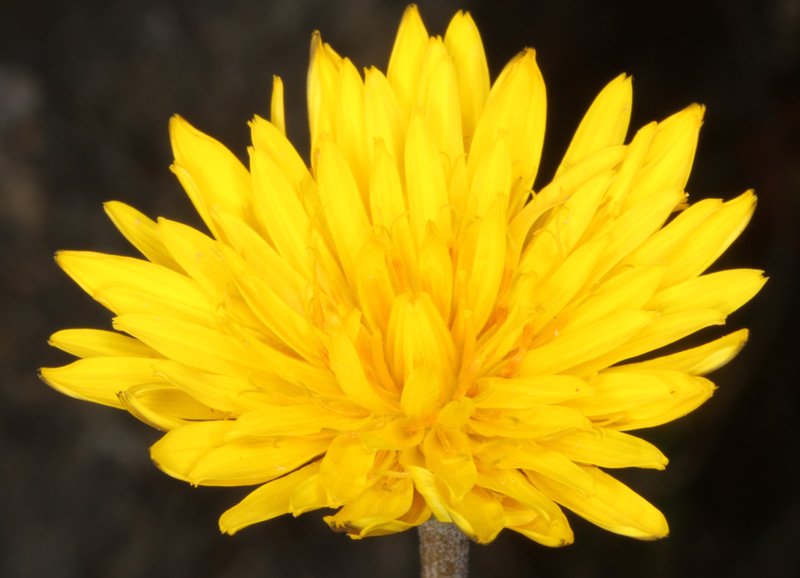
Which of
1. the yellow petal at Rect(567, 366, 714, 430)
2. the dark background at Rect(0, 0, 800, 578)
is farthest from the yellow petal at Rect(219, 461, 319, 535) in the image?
the dark background at Rect(0, 0, 800, 578)

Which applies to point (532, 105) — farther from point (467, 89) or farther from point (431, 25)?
point (431, 25)

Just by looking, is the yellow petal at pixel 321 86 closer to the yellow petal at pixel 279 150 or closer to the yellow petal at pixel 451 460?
the yellow petal at pixel 279 150

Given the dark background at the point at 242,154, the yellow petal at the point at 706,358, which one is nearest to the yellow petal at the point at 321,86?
the yellow petal at the point at 706,358

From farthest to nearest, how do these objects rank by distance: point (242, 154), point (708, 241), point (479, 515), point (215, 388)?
point (242, 154) < point (708, 241) < point (215, 388) < point (479, 515)

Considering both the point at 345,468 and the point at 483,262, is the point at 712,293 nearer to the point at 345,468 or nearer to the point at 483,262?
the point at 483,262

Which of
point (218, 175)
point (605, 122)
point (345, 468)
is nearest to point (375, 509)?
point (345, 468)

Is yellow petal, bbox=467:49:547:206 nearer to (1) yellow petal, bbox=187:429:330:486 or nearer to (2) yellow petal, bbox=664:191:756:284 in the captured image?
(2) yellow petal, bbox=664:191:756:284

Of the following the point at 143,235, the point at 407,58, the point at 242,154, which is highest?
the point at 242,154

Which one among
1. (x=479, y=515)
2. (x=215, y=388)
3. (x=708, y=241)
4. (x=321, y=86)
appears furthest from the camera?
(x=321, y=86)
